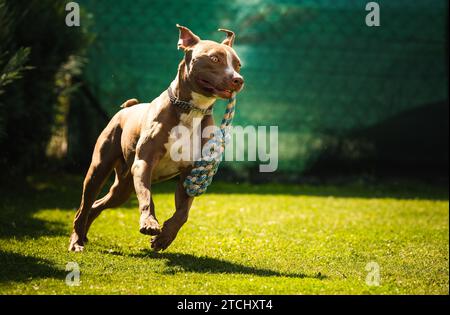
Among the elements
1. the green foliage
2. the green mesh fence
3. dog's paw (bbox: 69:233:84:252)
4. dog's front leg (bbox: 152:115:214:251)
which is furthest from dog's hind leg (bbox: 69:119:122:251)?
the green mesh fence

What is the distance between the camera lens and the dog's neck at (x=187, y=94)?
18.5ft

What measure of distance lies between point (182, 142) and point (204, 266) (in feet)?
3.30

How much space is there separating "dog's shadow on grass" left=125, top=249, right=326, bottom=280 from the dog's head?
1.36 m

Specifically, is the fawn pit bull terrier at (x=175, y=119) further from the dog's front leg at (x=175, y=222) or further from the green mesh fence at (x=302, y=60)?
the green mesh fence at (x=302, y=60)

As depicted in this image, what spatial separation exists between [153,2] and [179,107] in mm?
7179

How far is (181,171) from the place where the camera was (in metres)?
5.84

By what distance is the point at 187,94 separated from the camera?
5656 millimetres

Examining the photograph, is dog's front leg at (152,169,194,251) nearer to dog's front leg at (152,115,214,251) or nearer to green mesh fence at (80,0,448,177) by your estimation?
dog's front leg at (152,115,214,251)

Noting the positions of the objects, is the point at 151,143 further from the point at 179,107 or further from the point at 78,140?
the point at 78,140

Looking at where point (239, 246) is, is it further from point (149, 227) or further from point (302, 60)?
point (302, 60)

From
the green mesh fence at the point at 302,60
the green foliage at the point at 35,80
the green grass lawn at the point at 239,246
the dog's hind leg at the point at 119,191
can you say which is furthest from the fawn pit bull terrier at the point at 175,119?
the green mesh fence at the point at 302,60

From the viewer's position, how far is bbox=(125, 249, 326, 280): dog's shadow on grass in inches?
217

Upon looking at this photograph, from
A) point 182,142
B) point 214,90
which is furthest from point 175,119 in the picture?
point 214,90

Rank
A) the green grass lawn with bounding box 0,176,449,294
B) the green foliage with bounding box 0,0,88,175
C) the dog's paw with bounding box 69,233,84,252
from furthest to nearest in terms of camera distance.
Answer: the green foliage with bounding box 0,0,88,175, the dog's paw with bounding box 69,233,84,252, the green grass lawn with bounding box 0,176,449,294
